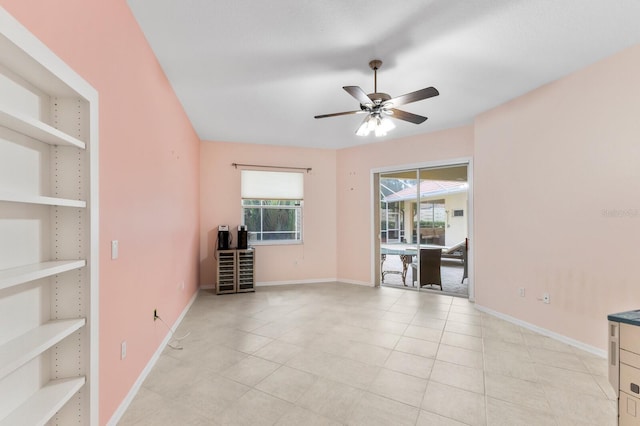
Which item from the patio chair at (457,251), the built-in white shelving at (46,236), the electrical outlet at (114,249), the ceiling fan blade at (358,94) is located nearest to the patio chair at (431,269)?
the patio chair at (457,251)

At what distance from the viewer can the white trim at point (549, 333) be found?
270 centimetres

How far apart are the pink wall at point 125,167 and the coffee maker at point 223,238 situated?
180 centimetres

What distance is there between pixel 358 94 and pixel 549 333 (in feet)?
11.2

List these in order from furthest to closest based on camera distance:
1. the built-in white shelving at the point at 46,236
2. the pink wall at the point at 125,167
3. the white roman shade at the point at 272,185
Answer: the white roman shade at the point at 272,185, the pink wall at the point at 125,167, the built-in white shelving at the point at 46,236

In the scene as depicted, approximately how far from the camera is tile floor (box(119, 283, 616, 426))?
6.19 ft

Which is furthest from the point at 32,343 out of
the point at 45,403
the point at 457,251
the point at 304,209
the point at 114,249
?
the point at 457,251

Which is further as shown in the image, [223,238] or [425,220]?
[425,220]

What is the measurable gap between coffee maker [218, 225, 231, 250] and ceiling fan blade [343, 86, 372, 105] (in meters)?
3.55

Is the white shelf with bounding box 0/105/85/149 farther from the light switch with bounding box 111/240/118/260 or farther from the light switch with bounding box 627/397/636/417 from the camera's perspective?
the light switch with bounding box 627/397/636/417

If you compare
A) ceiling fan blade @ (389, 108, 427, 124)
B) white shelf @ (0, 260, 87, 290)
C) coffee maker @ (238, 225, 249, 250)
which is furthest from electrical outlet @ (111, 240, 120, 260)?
coffee maker @ (238, 225, 249, 250)

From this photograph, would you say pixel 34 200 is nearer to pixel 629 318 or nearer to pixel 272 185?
pixel 629 318

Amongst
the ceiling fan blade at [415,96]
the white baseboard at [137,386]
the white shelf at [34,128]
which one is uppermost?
the ceiling fan blade at [415,96]

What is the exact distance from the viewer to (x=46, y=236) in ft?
4.32

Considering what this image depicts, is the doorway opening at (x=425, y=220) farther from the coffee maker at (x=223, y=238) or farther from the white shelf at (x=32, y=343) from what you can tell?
the white shelf at (x=32, y=343)
